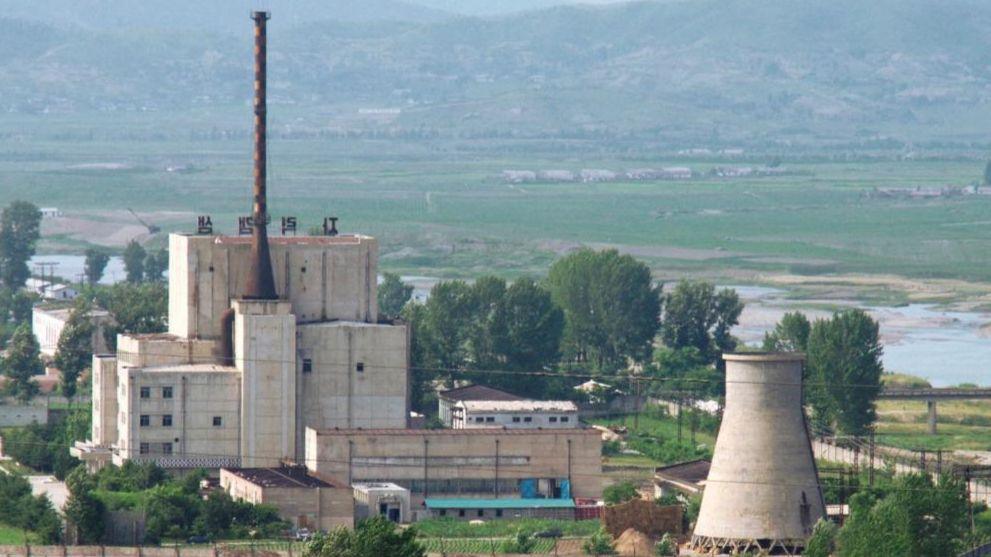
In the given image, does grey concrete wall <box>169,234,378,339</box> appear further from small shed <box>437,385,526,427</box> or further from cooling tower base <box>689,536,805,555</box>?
cooling tower base <box>689,536,805,555</box>

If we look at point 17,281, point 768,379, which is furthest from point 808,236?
point 768,379

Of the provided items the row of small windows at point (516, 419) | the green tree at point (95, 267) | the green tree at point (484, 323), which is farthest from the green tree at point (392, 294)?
the row of small windows at point (516, 419)

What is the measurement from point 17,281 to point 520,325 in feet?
125

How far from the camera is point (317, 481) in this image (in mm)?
61344

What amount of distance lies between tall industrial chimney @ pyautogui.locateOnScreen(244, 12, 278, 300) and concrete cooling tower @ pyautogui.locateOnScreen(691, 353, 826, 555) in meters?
16.7

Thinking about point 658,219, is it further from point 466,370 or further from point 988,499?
point 988,499

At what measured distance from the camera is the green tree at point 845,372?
74688 mm

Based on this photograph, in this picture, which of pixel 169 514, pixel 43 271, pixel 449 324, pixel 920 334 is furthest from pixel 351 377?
pixel 43 271

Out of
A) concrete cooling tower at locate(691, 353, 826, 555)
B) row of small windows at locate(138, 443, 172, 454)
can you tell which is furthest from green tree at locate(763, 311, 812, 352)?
concrete cooling tower at locate(691, 353, 826, 555)

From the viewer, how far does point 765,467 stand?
180 ft

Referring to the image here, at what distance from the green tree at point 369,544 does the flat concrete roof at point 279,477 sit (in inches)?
492

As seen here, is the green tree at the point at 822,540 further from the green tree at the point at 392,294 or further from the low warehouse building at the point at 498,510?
the green tree at the point at 392,294

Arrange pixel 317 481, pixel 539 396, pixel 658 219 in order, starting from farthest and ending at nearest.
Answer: pixel 658 219
pixel 539 396
pixel 317 481

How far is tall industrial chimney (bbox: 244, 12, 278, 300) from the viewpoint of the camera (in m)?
69.1
